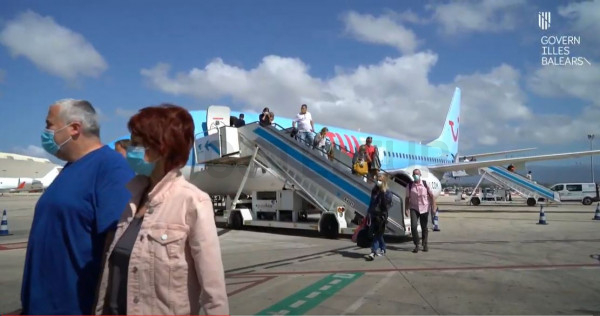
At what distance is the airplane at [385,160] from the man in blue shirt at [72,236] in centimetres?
337

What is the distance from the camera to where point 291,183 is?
11719 mm

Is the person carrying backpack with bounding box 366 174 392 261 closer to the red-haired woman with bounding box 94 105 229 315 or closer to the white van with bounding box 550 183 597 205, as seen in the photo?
the red-haired woman with bounding box 94 105 229 315

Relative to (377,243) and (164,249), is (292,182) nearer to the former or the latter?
(377,243)

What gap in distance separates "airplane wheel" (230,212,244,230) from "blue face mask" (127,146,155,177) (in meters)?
10.9

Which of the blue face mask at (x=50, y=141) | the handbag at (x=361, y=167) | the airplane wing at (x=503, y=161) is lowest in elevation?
the blue face mask at (x=50, y=141)

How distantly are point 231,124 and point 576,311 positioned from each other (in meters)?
11.0

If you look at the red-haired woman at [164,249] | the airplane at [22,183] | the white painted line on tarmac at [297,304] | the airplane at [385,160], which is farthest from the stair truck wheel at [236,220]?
the airplane at [22,183]

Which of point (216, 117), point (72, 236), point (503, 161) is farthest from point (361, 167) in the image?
point (503, 161)

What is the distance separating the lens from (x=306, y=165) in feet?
37.5

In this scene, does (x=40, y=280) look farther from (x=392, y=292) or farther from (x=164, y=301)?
(x=392, y=292)

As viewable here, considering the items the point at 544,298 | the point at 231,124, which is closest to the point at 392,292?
the point at 544,298

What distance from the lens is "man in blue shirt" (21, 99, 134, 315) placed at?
1.94 meters

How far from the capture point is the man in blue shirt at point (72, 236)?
6.35 feet

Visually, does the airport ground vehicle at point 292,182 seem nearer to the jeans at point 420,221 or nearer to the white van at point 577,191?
the jeans at point 420,221
